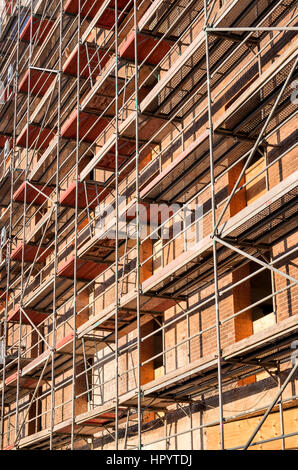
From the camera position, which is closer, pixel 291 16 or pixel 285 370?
pixel 285 370

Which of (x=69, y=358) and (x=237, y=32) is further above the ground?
(x=237, y=32)

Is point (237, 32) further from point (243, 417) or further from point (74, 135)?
point (74, 135)

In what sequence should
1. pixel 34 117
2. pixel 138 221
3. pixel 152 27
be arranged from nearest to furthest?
pixel 138 221, pixel 152 27, pixel 34 117

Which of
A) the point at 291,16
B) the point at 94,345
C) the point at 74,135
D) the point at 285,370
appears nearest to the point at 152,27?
the point at 74,135

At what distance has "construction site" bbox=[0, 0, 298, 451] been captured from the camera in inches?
491

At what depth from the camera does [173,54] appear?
56.5 feet

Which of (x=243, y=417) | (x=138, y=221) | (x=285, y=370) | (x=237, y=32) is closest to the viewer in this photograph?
(x=285, y=370)

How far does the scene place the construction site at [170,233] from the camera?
12.5 m

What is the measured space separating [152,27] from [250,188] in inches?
229

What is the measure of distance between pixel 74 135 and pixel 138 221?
6.34m

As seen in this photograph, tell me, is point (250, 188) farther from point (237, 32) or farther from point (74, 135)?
point (74, 135)

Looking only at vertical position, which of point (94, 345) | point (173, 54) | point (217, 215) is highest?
point (173, 54)

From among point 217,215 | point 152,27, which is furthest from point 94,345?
point 152,27

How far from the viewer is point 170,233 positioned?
54.0 ft
